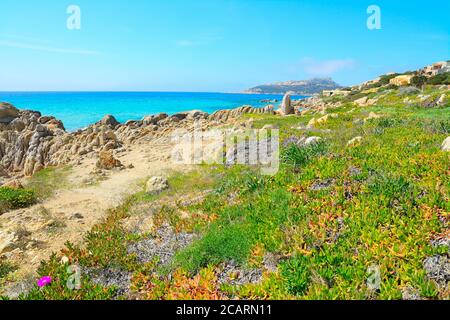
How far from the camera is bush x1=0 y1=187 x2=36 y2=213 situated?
46.2 ft

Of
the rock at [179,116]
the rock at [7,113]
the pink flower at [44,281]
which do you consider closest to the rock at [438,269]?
the pink flower at [44,281]

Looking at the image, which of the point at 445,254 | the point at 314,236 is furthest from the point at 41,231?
the point at 445,254

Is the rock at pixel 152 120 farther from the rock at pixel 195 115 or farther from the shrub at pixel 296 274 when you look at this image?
the shrub at pixel 296 274

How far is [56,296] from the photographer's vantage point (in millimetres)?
6496

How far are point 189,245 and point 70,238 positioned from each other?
453 cm

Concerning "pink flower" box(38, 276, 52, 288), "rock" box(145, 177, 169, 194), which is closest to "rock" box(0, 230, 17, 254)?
"pink flower" box(38, 276, 52, 288)

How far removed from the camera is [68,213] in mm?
13094

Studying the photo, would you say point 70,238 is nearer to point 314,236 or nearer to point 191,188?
point 191,188

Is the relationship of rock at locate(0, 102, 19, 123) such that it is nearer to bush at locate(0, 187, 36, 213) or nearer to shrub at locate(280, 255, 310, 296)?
bush at locate(0, 187, 36, 213)

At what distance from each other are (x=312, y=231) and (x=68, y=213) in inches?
398

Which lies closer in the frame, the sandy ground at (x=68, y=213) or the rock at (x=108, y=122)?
the sandy ground at (x=68, y=213)

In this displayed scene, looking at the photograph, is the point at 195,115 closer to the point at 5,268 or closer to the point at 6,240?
the point at 6,240

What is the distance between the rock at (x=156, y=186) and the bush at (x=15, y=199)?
5.29 m

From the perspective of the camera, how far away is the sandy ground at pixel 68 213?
9.52 metres
